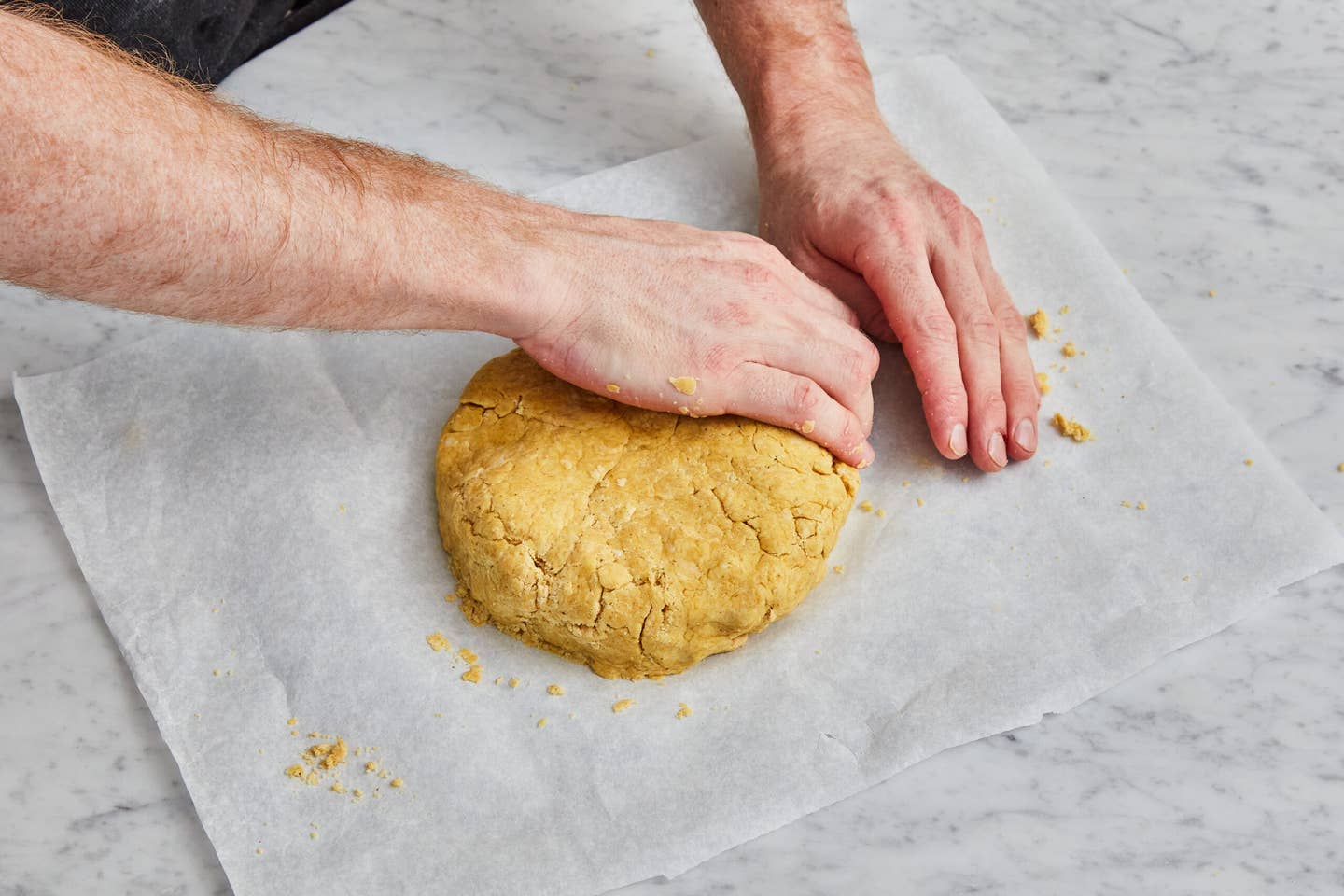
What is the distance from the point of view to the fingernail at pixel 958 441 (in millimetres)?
1855

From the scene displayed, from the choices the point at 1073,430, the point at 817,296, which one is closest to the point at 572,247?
the point at 817,296

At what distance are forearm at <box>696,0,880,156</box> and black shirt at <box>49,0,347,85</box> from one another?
0.88 meters

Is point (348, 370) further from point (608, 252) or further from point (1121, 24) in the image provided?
point (1121, 24)

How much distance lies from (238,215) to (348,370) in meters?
0.57

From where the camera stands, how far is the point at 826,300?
6.19 ft

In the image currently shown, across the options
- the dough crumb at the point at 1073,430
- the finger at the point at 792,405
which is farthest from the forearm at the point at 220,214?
the dough crumb at the point at 1073,430

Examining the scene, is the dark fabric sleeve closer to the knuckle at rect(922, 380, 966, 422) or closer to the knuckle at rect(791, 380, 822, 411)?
the knuckle at rect(791, 380, 822, 411)

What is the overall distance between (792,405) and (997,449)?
14.0 inches

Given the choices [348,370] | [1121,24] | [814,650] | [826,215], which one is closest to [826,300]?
[826,215]

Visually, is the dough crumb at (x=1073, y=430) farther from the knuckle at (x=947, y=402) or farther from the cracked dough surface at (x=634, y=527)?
the cracked dough surface at (x=634, y=527)

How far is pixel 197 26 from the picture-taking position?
87.1 inches

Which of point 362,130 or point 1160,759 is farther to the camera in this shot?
point 362,130

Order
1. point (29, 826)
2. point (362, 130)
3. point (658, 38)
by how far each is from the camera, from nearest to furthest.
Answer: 1. point (29, 826)
2. point (362, 130)
3. point (658, 38)

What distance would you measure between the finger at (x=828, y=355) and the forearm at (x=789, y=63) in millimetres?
435
